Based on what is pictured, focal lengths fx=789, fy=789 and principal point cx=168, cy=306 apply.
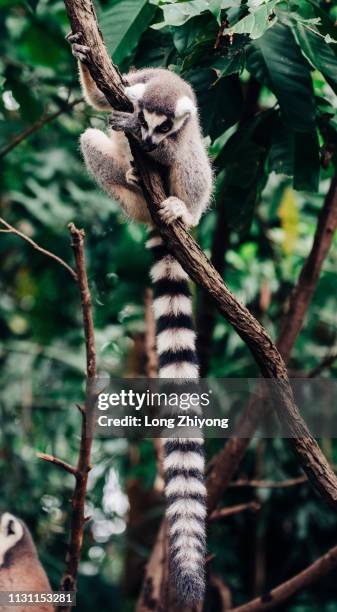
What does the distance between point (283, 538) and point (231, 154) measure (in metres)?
4.04

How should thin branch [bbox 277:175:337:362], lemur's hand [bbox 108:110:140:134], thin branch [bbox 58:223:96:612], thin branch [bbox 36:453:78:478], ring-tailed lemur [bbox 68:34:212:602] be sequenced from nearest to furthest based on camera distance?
thin branch [bbox 36:453:78:478] → thin branch [bbox 58:223:96:612] → ring-tailed lemur [bbox 68:34:212:602] → lemur's hand [bbox 108:110:140:134] → thin branch [bbox 277:175:337:362]

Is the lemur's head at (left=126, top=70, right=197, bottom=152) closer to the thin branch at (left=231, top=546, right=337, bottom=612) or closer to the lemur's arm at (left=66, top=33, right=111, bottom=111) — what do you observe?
the lemur's arm at (left=66, top=33, right=111, bottom=111)

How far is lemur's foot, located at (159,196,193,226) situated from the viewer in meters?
3.07

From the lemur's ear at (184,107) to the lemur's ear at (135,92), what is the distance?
171mm

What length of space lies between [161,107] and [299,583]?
2.28m

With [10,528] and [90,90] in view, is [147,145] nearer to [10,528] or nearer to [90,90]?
[90,90]

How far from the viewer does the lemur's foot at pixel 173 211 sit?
10.1 ft

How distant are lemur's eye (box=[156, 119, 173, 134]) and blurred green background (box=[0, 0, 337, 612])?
0.63 feet

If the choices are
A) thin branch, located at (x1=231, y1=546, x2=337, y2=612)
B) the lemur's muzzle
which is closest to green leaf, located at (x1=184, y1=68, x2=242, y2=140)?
the lemur's muzzle

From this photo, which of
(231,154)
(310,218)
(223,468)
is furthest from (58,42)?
(223,468)

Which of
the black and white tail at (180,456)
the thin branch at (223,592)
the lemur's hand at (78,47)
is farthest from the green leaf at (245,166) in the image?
the thin branch at (223,592)

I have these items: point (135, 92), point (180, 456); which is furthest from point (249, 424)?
point (135, 92)

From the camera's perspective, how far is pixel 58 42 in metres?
4.96

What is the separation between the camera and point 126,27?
3451mm
